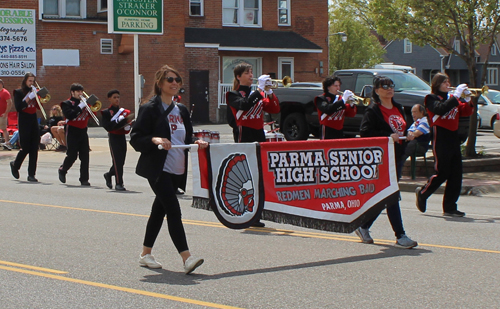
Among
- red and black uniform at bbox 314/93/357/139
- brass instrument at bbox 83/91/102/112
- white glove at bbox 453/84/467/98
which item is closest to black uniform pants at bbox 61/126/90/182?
brass instrument at bbox 83/91/102/112

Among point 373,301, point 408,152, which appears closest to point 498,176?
point 408,152

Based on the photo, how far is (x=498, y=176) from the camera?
14.3m

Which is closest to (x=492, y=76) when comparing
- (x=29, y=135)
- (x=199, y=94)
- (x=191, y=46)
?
(x=199, y=94)

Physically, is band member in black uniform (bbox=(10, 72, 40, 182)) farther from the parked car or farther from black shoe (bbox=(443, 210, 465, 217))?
the parked car

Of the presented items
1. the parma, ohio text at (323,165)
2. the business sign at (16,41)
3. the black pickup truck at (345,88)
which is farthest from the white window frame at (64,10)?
the parma, ohio text at (323,165)

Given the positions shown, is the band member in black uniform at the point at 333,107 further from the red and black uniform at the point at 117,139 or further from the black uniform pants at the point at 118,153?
A: the black uniform pants at the point at 118,153

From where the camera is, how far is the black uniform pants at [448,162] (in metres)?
9.85

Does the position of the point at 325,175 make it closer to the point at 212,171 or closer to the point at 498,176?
the point at 212,171

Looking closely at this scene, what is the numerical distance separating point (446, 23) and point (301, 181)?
984 cm

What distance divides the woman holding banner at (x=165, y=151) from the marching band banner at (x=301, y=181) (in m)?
0.33

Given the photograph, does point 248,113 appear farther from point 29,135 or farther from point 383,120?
point 29,135

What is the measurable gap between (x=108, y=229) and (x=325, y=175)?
294cm

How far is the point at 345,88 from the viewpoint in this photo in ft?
62.8

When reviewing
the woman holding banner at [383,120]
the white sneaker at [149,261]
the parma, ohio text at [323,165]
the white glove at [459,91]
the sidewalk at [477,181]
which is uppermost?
the white glove at [459,91]
